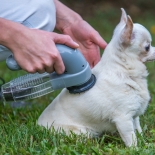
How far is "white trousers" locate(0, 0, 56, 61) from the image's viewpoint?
9.98 ft

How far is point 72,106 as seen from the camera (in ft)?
9.60

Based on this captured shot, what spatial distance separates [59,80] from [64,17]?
93 cm

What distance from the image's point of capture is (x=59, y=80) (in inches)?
110

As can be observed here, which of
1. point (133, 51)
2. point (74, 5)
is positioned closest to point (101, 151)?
point (133, 51)

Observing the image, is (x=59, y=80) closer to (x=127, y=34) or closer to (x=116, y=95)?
(x=116, y=95)

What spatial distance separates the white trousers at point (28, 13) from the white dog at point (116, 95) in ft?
1.76

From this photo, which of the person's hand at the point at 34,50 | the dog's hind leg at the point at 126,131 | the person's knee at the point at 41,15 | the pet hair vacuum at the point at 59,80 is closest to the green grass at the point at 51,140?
the dog's hind leg at the point at 126,131

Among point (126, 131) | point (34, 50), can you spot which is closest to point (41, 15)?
point (34, 50)

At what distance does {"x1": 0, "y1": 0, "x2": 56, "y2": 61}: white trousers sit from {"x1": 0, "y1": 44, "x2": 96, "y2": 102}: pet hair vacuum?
35cm

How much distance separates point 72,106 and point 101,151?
457 mm

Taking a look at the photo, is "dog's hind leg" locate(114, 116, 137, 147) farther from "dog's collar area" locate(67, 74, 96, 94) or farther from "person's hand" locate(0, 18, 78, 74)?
"person's hand" locate(0, 18, 78, 74)

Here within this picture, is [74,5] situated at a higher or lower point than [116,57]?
lower

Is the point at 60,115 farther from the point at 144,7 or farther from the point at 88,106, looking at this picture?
the point at 144,7

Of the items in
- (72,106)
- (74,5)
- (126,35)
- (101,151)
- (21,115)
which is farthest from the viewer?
(74,5)
